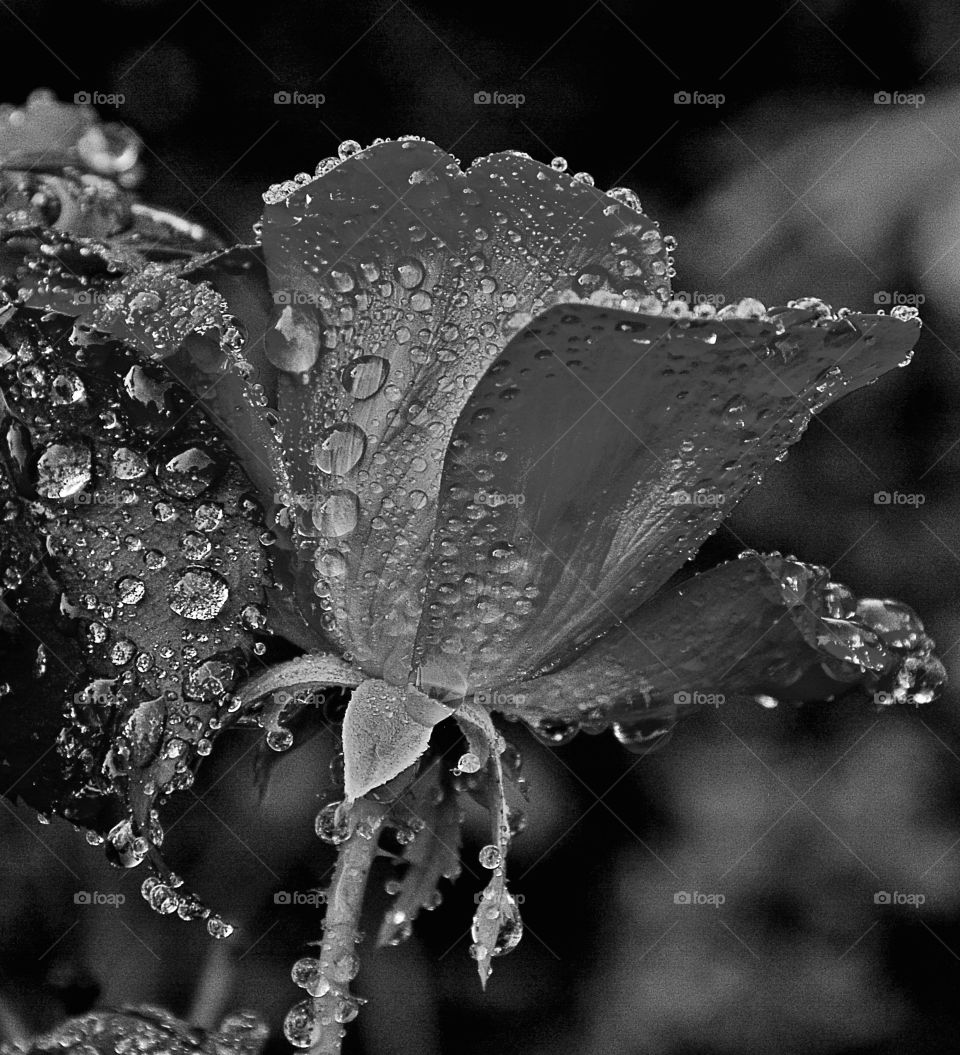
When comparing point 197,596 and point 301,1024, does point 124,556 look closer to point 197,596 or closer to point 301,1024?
point 197,596

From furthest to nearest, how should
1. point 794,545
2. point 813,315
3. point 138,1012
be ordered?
1. point 794,545
2. point 138,1012
3. point 813,315

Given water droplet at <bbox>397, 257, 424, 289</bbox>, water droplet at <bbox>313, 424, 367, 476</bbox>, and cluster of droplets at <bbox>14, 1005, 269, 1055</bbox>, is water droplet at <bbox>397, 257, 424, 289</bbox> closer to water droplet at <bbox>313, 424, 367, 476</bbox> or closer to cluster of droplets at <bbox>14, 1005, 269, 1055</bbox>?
water droplet at <bbox>313, 424, 367, 476</bbox>

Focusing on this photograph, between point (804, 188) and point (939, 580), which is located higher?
point (804, 188)

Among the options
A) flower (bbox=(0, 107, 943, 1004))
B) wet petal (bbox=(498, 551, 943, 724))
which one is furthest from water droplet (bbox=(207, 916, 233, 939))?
wet petal (bbox=(498, 551, 943, 724))

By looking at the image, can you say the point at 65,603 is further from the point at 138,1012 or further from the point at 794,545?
the point at 794,545

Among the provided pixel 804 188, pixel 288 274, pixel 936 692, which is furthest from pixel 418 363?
pixel 804 188

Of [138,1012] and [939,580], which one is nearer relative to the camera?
[138,1012]

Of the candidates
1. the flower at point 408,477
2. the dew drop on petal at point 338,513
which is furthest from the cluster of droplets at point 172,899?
the dew drop on petal at point 338,513

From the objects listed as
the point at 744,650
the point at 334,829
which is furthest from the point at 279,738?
the point at 744,650
